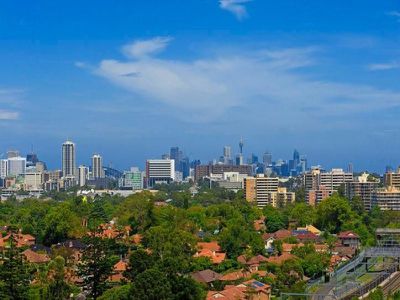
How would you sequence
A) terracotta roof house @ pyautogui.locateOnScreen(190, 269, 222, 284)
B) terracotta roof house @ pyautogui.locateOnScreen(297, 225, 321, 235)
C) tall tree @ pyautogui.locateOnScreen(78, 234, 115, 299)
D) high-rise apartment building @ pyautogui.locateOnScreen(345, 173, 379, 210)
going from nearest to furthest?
1. tall tree @ pyautogui.locateOnScreen(78, 234, 115, 299)
2. terracotta roof house @ pyautogui.locateOnScreen(190, 269, 222, 284)
3. terracotta roof house @ pyautogui.locateOnScreen(297, 225, 321, 235)
4. high-rise apartment building @ pyautogui.locateOnScreen(345, 173, 379, 210)

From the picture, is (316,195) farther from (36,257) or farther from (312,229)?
(36,257)

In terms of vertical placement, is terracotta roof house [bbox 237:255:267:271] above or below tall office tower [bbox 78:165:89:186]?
below

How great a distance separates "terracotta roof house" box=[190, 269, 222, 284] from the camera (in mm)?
22000

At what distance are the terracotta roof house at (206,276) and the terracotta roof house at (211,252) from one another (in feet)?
8.50

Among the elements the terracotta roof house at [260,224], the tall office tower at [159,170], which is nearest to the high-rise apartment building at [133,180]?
the tall office tower at [159,170]

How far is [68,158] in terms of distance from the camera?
4454 inches

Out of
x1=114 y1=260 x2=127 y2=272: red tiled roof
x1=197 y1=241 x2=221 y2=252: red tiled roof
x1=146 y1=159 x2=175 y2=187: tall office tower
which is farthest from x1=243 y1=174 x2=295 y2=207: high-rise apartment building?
x1=146 y1=159 x2=175 y2=187: tall office tower

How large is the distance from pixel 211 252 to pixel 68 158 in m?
88.1

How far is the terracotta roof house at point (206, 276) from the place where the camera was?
22.0 m

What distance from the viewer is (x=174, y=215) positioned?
108 ft

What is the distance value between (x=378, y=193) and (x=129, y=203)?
57.5 ft

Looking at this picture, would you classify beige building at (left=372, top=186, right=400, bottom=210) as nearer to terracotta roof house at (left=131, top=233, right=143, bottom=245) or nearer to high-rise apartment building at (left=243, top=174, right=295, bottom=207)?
high-rise apartment building at (left=243, top=174, right=295, bottom=207)

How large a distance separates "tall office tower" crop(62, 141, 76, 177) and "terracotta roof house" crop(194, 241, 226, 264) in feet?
277

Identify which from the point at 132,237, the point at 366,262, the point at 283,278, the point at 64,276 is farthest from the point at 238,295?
the point at 132,237
